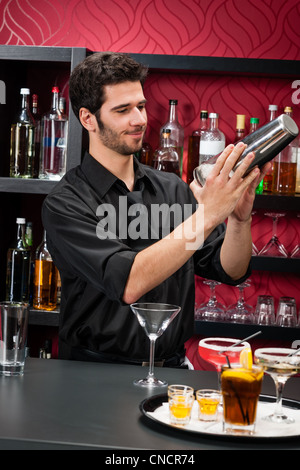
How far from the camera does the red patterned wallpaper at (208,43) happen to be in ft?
9.72

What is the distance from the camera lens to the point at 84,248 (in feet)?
5.93

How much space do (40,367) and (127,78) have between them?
0.92m

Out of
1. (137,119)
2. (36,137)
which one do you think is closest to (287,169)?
(137,119)

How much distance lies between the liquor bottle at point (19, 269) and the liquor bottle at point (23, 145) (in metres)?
0.21

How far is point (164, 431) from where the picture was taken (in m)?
1.20

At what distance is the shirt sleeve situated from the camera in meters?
1.74

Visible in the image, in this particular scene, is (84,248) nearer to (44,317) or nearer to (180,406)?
(180,406)

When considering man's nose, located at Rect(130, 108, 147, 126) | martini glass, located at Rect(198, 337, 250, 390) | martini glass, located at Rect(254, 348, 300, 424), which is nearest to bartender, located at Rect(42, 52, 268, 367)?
man's nose, located at Rect(130, 108, 147, 126)

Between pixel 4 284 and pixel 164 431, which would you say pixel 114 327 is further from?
pixel 4 284

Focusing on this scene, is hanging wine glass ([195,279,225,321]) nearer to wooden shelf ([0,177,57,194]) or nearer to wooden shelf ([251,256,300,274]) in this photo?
wooden shelf ([251,256,300,274])

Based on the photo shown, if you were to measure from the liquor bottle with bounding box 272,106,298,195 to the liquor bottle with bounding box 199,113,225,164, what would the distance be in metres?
0.25

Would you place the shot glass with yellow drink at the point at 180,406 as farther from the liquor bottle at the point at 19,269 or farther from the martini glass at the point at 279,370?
the liquor bottle at the point at 19,269

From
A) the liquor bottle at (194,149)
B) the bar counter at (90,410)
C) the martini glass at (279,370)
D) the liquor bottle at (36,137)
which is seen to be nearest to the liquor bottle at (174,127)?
the liquor bottle at (194,149)

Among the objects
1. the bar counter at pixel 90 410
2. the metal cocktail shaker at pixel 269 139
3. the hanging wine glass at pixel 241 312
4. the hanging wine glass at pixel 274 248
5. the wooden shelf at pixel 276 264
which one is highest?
the metal cocktail shaker at pixel 269 139
